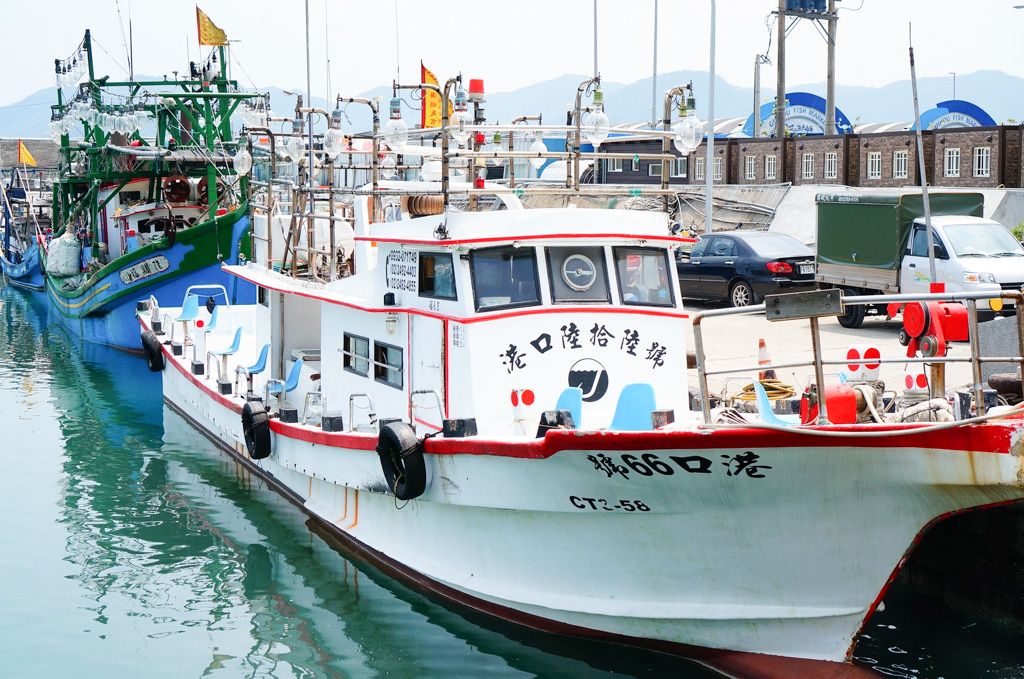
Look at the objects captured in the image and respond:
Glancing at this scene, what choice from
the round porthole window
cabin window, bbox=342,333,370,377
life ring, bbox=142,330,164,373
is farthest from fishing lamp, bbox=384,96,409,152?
life ring, bbox=142,330,164,373

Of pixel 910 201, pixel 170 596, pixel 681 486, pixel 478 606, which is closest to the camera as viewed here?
pixel 681 486

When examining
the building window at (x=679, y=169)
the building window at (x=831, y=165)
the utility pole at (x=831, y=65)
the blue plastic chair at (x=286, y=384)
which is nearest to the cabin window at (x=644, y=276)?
the blue plastic chair at (x=286, y=384)

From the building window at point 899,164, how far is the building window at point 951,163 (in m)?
1.59

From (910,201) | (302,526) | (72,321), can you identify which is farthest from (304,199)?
(72,321)

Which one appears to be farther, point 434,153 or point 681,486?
point 434,153

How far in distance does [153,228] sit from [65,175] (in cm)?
548

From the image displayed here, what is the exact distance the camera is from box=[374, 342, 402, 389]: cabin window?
1025cm

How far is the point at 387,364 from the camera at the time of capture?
10.4 m

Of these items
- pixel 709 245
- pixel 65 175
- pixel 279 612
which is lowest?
pixel 279 612

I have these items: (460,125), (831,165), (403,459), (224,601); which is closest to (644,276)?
(460,125)

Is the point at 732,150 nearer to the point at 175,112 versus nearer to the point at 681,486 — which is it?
the point at 175,112

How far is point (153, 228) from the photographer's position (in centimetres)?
2700

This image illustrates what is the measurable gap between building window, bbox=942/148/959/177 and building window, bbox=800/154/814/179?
5.09 meters

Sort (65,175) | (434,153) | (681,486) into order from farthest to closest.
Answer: (65,175) < (434,153) < (681,486)
